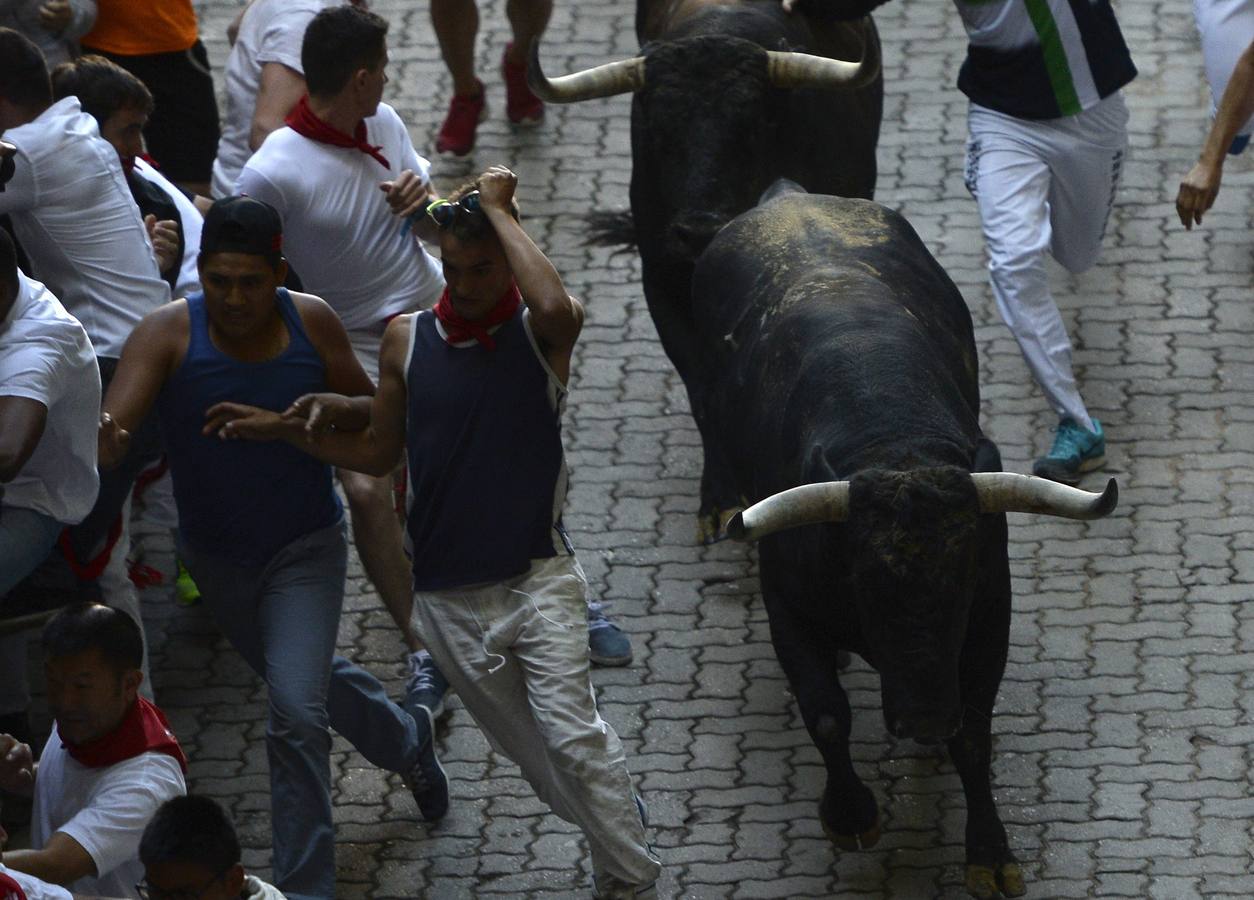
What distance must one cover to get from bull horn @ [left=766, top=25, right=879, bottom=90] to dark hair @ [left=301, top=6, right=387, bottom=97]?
184cm

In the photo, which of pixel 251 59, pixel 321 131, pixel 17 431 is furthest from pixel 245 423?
pixel 251 59

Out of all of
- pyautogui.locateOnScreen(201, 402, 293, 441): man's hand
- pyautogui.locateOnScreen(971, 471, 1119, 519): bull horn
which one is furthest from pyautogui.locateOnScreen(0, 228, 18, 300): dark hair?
pyautogui.locateOnScreen(971, 471, 1119, 519): bull horn

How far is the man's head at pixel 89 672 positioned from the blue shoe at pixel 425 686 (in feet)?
6.07

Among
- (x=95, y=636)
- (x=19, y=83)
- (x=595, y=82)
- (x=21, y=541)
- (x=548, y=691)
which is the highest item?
(x=595, y=82)

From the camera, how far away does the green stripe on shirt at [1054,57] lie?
27.5ft

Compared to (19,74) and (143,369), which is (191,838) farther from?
(19,74)

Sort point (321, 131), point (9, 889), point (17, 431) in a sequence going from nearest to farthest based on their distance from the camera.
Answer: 1. point (9, 889)
2. point (17, 431)
3. point (321, 131)

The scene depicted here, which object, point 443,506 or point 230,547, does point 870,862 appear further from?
point 230,547

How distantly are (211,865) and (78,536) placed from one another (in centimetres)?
225

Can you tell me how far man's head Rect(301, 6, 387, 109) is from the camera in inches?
280

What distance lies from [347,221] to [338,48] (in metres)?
0.61

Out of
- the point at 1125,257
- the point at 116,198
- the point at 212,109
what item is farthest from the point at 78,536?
the point at 1125,257

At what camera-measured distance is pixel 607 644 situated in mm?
7586

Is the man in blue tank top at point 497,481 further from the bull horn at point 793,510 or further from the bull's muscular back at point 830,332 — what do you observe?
the bull's muscular back at point 830,332
